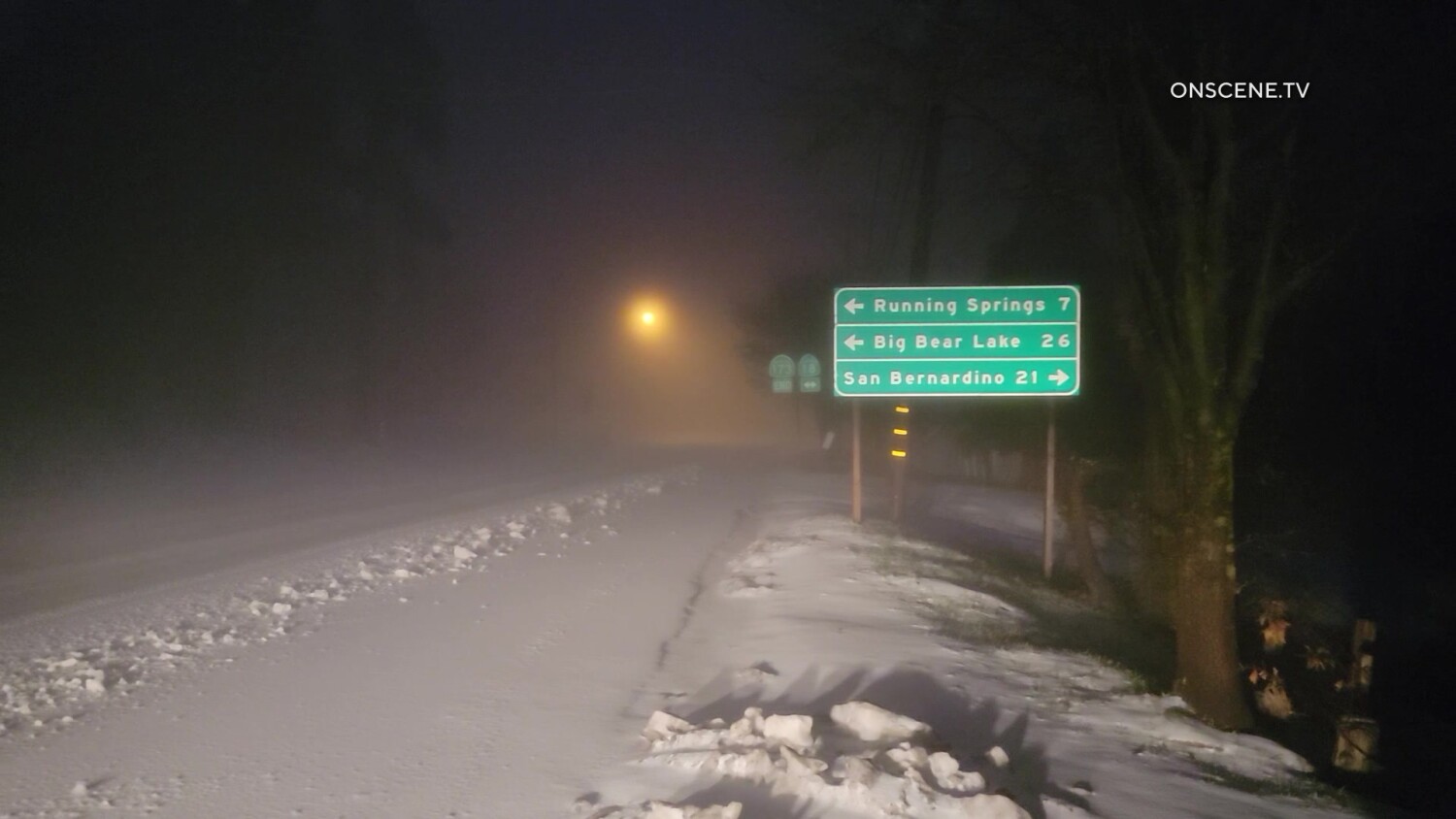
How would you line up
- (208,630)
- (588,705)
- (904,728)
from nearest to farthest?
(904,728) < (588,705) < (208,630)

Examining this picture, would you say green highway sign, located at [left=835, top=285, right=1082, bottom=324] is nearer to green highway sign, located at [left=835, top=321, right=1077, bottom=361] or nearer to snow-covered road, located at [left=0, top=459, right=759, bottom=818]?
green highway sign, located at [left=835, top=321, right=1077, bottom=361]

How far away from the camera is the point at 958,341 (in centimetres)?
1548

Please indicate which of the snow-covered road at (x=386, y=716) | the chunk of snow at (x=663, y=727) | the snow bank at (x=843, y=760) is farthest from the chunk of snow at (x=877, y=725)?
the snow-covered road at (x=386, y=716)

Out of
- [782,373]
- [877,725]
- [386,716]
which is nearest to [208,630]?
[386,716]

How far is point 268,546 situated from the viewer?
16.6 metres

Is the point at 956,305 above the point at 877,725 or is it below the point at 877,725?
above

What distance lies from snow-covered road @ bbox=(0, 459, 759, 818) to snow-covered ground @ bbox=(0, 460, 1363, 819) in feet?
0.08

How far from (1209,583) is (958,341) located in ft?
21.9

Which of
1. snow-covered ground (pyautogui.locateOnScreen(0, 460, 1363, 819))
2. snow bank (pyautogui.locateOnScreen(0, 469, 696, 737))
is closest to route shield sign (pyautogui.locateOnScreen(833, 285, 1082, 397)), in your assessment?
snow-covered ground (pyautogui.locateOnScreen(0, 460, 1363, 819))

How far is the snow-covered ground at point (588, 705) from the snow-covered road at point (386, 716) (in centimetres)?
2

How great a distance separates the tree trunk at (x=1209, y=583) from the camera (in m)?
9.16

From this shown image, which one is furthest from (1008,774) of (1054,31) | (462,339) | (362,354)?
(462,339)

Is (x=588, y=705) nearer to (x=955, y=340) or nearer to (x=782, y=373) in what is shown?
(x=955, y=340)

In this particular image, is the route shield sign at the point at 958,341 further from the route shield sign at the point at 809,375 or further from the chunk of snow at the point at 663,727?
the route shield sign at the point at 809,375
